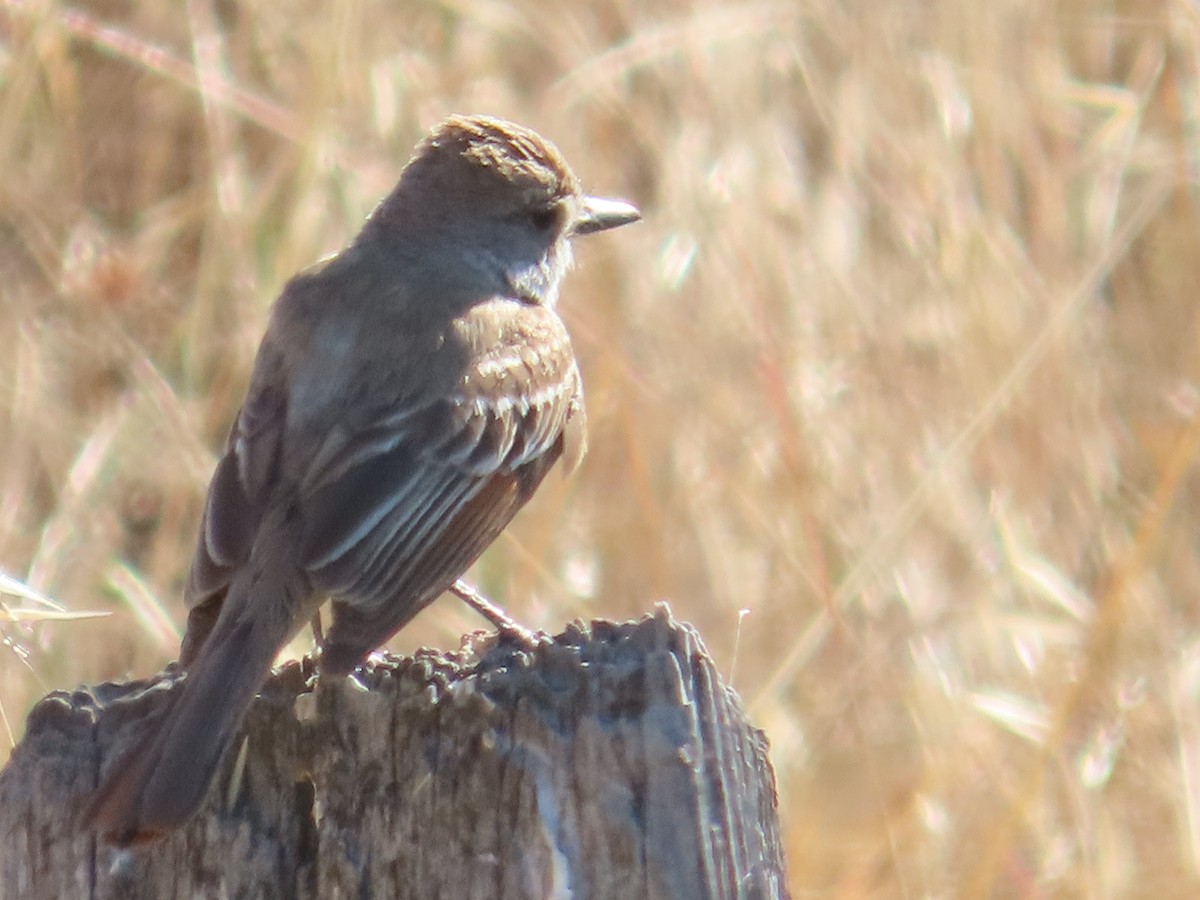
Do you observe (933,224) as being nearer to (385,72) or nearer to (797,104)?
(797,104)

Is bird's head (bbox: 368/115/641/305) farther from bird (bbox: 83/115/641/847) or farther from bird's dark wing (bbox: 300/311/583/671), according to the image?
bird's dark wing (bbox: 300/311/583/671)

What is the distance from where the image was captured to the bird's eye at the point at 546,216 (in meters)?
4.94

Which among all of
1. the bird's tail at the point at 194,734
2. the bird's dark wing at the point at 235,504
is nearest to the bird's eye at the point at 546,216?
the bird's dark wing at the point at 235,504

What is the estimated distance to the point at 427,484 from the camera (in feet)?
12.6

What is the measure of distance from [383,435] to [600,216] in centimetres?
151

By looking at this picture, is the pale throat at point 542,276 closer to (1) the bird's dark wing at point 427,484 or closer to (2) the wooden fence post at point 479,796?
(1) the bird's dark wing at point 427,484

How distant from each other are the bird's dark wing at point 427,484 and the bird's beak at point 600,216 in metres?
0.68

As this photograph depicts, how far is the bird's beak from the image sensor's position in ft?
16.7

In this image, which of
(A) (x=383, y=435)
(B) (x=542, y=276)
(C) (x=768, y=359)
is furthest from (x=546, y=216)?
(A) (x=383, y=435)

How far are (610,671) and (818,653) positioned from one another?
356 centimetres

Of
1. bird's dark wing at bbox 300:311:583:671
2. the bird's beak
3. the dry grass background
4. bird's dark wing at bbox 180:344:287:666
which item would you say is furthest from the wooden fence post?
the bird's beak

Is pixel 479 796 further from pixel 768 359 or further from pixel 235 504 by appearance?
pixel 768 359

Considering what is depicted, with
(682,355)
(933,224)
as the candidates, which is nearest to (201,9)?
(682,355)

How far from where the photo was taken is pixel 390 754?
260 cm
